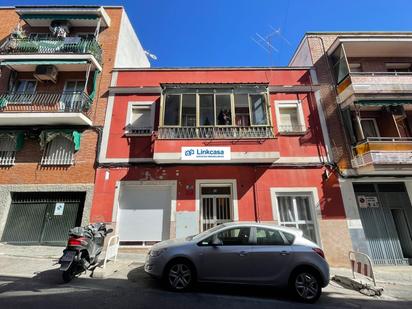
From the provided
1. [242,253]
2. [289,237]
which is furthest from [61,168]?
[289,237]

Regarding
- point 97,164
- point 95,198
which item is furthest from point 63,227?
point 97,164

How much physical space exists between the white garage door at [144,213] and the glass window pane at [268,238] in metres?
4.75

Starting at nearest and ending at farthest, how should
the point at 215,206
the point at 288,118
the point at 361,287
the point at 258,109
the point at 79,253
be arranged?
the point at 79,253, the point at 361,287, the point at 215,206, the point at 258,109, the point at 288,118

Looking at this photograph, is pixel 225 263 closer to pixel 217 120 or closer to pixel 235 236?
pixel 235 236

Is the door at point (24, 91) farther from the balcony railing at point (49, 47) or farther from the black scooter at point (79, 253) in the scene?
the black scooter at point (79, 253)

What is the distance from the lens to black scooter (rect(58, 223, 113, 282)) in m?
6.02

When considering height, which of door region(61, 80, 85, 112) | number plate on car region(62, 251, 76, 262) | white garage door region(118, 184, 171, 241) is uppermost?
door region(61, 80, 85, 112)

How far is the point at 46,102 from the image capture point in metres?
11.2

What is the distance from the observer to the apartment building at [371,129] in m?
9.89

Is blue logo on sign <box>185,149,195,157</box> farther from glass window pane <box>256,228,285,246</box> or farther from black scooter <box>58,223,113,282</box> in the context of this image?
glass window pane <box>256,228,285,246</box>

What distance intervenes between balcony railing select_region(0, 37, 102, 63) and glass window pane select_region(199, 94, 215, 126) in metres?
5.67

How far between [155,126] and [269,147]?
16.5 ft

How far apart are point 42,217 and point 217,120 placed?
330 inches

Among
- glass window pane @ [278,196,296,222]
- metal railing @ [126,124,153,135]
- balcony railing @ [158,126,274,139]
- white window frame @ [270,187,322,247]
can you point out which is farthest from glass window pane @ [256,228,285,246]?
metal railing @ [126,124,153,135]
